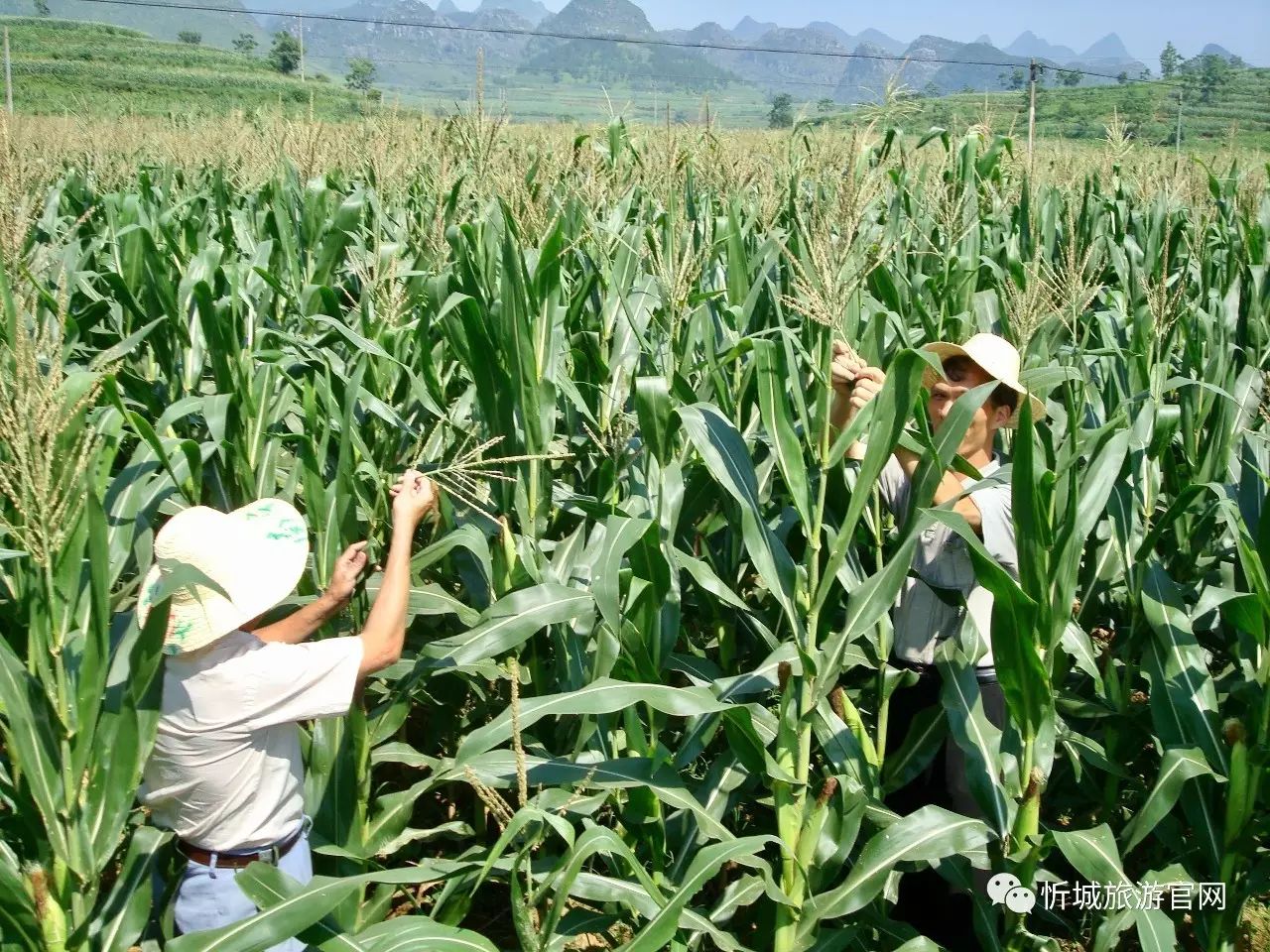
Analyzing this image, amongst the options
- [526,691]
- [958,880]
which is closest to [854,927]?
[958,880]

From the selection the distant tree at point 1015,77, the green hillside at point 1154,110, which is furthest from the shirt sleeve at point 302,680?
the green hillside at point 1154,110

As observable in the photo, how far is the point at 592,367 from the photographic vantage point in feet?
11.1

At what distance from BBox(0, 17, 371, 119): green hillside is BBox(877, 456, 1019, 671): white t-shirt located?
101 feet

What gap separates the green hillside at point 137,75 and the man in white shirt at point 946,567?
30719 mm

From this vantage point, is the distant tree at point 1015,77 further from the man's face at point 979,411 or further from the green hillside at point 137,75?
the green hillside at point 137,75

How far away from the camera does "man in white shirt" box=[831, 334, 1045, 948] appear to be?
102 inches

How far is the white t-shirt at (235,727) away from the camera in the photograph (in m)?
2.05

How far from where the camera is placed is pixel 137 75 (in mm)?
40750

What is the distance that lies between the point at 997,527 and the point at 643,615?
0.87 m

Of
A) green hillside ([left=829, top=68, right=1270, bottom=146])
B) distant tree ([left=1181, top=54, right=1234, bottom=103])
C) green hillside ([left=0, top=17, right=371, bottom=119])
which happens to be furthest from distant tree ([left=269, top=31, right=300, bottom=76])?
distant tree ([left=1181, top=54, right=1234, bottom=103])

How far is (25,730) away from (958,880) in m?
1.93

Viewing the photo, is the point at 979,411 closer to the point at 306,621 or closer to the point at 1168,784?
the point at 1168,784

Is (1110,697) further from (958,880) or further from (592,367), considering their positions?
(592,367)

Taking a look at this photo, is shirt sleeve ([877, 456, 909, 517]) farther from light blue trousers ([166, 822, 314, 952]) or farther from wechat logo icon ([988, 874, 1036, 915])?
light blue trousers ([166, 822, 314, 952])
